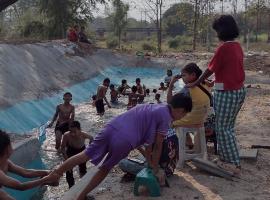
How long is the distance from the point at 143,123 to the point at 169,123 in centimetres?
32

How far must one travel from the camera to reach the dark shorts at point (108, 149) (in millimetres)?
4867

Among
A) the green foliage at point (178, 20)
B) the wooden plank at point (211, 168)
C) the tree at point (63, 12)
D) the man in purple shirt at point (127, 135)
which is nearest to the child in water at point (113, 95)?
the wooden plank at point (211, 168)

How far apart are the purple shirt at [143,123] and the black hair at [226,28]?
1581mm

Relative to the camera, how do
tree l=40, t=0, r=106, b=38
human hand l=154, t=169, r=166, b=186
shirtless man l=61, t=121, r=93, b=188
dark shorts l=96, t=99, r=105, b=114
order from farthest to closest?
tree l=40, t=0, r=106, b=38, dark shorts l=96, t=99, r=105, b=114, shirtless man l=61, t=121, r=93, b=188, human hand l=154, t=169, r=166, b=186

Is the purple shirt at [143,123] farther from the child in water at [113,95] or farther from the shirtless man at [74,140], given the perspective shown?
the child in water at [113,95]

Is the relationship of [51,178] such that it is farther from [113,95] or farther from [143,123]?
[113,95]

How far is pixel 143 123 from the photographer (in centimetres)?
502

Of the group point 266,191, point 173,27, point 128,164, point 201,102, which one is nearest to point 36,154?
point 128,164

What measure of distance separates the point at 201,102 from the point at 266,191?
147 centimetres

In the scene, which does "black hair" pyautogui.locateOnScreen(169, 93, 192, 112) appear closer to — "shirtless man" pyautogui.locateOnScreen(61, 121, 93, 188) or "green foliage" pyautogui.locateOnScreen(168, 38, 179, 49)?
"shirtless man" pyautogui.locateOnScreen(61, 121, 93, 188)

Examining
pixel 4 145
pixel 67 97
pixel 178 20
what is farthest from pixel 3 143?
pixel 178 20

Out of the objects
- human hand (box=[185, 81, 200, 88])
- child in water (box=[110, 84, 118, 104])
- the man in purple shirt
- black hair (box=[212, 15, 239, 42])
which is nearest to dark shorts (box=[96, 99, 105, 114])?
child in water (box=[110, 84, 118, 104])

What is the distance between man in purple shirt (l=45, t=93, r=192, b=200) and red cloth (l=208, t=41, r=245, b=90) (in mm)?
1160

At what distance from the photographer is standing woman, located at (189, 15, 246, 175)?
608 centimetres
